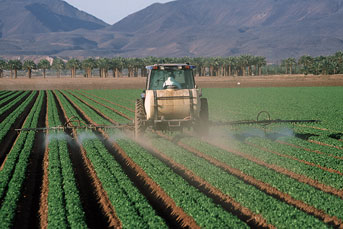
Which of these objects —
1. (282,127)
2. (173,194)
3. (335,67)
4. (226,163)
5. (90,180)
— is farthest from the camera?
(335,67)

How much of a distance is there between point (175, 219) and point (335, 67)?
109 metres

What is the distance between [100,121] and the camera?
23469 millimetres

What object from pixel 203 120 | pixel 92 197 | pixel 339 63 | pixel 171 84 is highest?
pixel 339 63

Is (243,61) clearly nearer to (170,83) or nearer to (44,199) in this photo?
(170,83)

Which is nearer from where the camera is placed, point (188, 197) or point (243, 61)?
point (188, 197)

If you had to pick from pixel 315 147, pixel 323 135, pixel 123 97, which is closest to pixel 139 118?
pixel 315 147

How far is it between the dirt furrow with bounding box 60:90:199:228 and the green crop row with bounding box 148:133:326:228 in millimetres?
1345

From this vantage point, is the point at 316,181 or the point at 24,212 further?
the point at 316,181

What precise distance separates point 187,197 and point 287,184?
Answer: 2663mm

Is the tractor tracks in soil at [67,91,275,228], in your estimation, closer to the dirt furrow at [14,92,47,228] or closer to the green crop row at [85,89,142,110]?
the dirt furrow at [14,92,47,228]

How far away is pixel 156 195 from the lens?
10102mm

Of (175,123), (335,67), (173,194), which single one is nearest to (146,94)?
(175,123)

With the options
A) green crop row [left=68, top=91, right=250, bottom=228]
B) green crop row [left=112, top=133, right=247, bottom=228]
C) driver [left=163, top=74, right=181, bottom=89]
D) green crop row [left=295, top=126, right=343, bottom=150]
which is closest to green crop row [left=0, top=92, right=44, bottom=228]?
green crop row [left=68, top=91, right=250, bottom=228]

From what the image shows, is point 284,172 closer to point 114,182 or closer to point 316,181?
point 316,181
